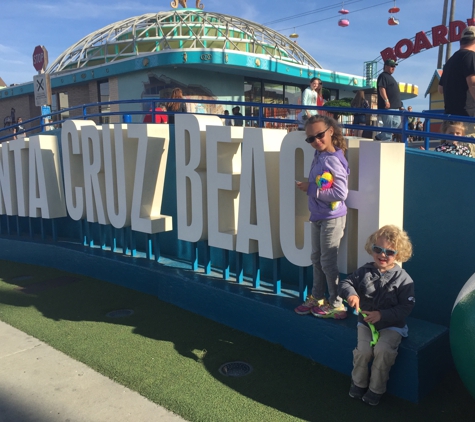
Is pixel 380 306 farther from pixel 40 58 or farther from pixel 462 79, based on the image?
pixel 40 58

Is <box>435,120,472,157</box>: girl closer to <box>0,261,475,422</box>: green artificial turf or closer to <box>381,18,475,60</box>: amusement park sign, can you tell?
<box>0,261,475,422</box>: green artificial turf

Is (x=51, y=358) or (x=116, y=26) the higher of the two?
(x=116, y=26)

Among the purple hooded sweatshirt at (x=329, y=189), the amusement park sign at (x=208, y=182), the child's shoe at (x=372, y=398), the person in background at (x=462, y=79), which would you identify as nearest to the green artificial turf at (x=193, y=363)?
the child's shoe at (x=372, y=398)

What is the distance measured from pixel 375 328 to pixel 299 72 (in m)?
16.3

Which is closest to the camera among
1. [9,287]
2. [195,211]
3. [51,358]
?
[51,358]

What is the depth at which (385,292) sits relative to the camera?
3.30m

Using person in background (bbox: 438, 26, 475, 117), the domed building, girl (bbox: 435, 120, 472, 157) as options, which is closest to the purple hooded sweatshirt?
girl (bbox: 435, 120, 472, 157)

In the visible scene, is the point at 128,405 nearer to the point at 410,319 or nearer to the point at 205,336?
the point at 205,336

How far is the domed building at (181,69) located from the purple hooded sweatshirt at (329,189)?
8792 millimetres

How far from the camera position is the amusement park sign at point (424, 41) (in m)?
17.6

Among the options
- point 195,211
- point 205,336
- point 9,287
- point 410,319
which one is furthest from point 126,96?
point 410,319

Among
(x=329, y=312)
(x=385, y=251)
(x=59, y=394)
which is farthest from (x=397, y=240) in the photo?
(x=59, y=394)

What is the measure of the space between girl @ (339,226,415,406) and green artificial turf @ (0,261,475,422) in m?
0.18

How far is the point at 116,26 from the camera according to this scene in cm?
2523
